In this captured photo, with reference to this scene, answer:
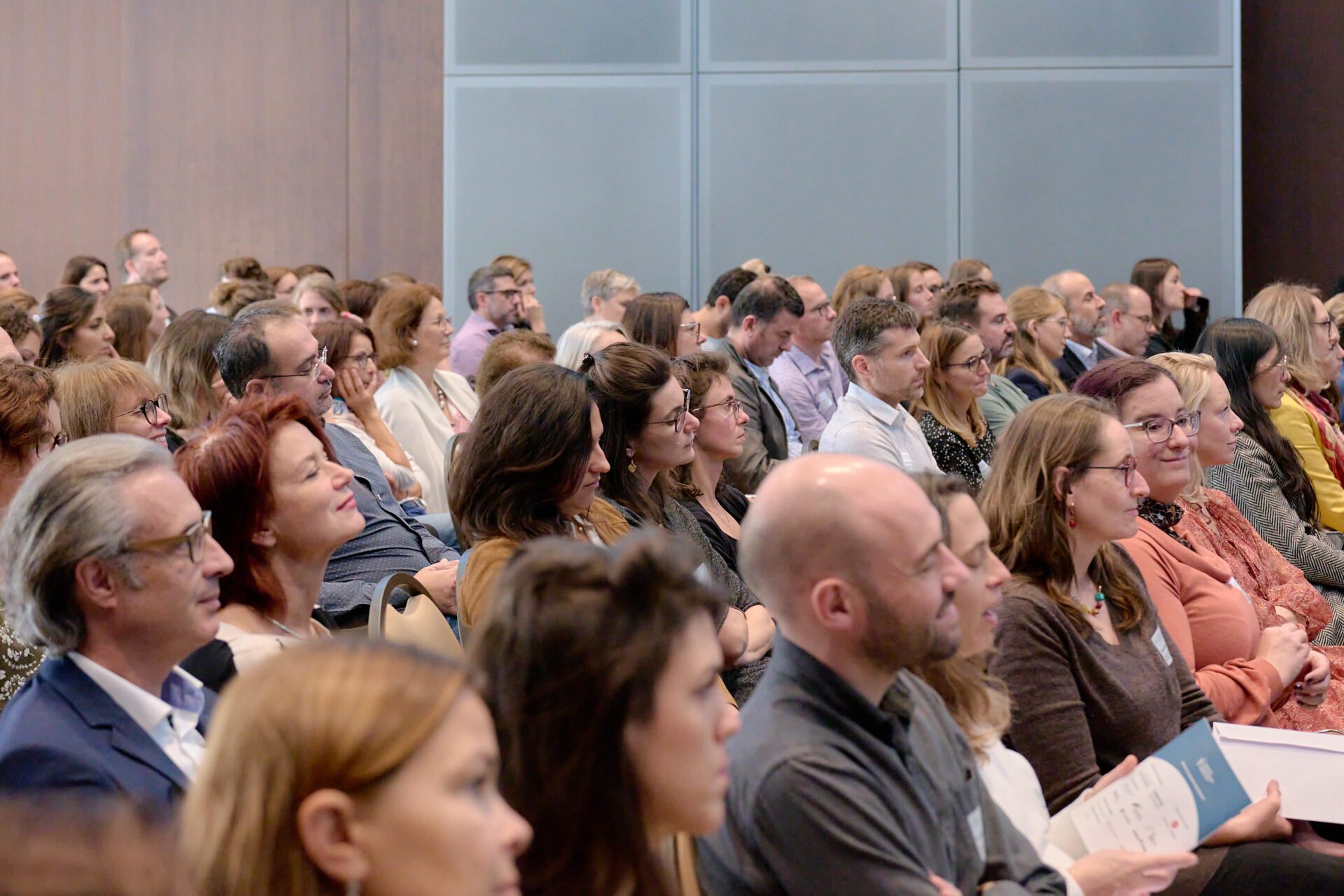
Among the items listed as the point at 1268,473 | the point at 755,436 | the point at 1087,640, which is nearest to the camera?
the point at 1087,640

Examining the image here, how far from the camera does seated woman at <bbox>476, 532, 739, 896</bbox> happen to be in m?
1.29

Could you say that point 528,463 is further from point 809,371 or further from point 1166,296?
point 1166,296

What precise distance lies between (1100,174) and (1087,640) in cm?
613

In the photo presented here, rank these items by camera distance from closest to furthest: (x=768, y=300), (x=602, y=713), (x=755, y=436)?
(x=602, y=713) < (x=755, y=436) < (x=768, y=300)

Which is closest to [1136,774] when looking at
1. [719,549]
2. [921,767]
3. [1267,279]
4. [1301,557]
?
[921,767]

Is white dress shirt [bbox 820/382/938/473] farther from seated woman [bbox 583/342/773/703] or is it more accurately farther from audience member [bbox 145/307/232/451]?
audience member [bbox 145/307/232/451]

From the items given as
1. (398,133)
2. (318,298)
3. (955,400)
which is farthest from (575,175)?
(955,400)

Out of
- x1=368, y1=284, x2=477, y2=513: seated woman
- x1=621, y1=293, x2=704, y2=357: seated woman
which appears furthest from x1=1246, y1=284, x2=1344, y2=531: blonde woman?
x1=368, y1=284, x2=477, y2=513: seated woman

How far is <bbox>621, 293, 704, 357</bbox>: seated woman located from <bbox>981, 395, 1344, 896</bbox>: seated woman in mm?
2542

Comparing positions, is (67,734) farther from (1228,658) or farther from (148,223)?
(148,223)

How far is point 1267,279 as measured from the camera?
850cm

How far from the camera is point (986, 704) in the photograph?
83.8 inches

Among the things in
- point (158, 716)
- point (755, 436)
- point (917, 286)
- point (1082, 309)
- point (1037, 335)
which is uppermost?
point (917, 286)

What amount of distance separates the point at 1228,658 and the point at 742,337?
2847 mm
